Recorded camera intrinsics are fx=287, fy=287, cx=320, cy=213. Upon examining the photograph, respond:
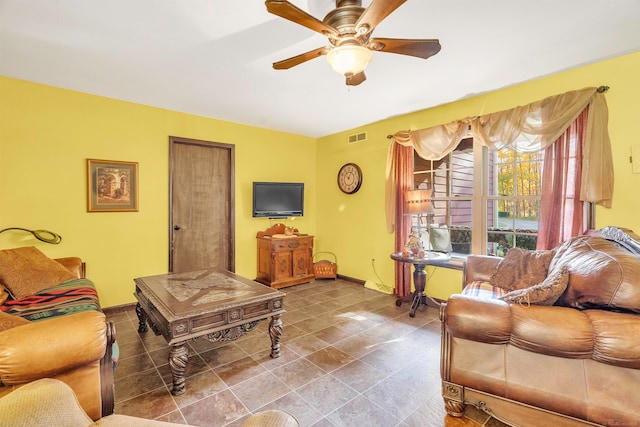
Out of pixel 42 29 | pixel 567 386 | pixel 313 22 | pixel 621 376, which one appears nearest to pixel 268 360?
pixel 567 386

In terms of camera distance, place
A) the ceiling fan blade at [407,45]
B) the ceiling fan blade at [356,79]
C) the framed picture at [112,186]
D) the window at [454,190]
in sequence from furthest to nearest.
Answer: the window at [454,190] → the framed picture at [112,186] → the ceiling fan blade at [356,79] → the ceiling fan blade at [407,45]

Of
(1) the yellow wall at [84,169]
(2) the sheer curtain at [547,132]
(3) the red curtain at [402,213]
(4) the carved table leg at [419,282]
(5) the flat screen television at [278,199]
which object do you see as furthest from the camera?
(5) the flat screen television at [278,199]

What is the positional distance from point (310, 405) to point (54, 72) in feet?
12.1

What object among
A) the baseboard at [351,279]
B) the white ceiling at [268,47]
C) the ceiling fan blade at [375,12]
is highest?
the white ceiling at [268,47]

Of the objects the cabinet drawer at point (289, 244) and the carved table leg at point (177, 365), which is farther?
the cabinet drawer at point (289, 244)

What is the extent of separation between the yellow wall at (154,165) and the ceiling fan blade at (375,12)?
7.62ft

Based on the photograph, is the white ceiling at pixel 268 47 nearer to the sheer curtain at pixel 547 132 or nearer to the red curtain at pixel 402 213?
the sheer curtain at pixel 547 132

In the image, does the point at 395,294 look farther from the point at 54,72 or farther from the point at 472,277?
the point at 54,72

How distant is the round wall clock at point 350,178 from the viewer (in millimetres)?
4613

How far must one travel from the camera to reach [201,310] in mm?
2008

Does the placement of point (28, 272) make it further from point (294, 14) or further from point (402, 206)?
point (402, 206)

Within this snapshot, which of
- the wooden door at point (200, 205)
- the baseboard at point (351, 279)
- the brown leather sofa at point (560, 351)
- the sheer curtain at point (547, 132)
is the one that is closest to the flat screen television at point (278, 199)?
the wooden door at point (200, 205)

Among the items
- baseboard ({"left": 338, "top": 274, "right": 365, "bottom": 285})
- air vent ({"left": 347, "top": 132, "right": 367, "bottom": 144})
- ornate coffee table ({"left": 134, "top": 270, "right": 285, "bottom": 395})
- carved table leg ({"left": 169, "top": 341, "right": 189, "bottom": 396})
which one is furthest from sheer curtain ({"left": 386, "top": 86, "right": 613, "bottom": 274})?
carved table leg ({"left": 169, "top": 341, "right": 189, "bottom": 396})

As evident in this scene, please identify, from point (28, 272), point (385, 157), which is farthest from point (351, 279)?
point (28, 272)
